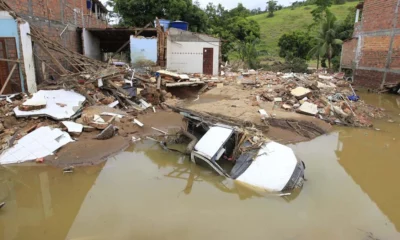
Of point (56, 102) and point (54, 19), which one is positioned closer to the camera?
point (56, 102)

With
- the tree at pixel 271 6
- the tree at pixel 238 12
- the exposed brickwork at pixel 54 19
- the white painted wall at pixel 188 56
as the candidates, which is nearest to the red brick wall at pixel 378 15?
the white painted wall at pixel 188 56

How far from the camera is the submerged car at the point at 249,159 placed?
19.5 feet

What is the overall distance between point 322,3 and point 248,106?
4132cm

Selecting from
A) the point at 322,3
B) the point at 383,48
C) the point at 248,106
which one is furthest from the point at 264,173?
the point at 322,3

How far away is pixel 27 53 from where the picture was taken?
9680 mm

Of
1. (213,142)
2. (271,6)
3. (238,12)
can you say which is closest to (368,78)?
(213,142)

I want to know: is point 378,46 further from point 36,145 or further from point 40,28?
point 36,145

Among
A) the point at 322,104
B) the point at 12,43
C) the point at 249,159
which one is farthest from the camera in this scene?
the point at 322,104

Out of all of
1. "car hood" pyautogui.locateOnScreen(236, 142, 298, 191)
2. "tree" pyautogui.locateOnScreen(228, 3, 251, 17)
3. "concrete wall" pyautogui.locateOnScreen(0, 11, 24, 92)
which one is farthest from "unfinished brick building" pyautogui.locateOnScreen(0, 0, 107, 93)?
"tree" pyautogui.locateOnScreen(228, 3, 251, 17)

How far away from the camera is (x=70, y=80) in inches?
415

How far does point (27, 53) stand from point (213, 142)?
7.26 m

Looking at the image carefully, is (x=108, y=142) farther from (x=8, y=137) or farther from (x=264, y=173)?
(x=264, y=173)

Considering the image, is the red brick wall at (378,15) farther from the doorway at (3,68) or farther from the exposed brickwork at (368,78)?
the doorway at (3,68)

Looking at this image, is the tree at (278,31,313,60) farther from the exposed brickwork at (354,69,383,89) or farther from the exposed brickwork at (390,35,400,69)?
the exposed brickwork at (390,35,400,69)
